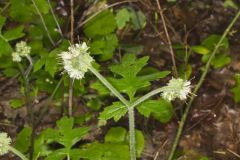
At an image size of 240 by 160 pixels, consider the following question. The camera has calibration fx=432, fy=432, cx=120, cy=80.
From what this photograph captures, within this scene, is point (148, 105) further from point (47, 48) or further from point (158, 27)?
point (158, 27)

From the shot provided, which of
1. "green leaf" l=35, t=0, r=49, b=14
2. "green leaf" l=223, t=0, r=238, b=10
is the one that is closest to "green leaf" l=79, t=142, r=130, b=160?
"green leaf" l=35, t=0, r=49, b=14

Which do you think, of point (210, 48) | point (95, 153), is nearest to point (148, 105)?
point (95, 153)

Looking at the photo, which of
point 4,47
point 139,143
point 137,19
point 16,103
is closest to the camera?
point 4,47

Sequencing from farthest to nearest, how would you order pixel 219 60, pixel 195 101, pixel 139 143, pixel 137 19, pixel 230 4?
pixel 230 4 → pixel 137 19 → pixel 219 60 → pixel 195 101 → pixel 139 143

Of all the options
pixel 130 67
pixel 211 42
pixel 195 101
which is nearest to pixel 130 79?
pixel 130 67

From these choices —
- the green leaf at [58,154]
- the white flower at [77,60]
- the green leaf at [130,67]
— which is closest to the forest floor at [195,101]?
the green leaf at [58,154]

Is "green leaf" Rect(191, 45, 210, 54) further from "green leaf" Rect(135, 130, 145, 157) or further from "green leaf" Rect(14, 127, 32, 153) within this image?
"green leaf" Rect(14, 127, 32, 153)

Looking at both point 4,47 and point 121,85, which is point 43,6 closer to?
point 4,47
